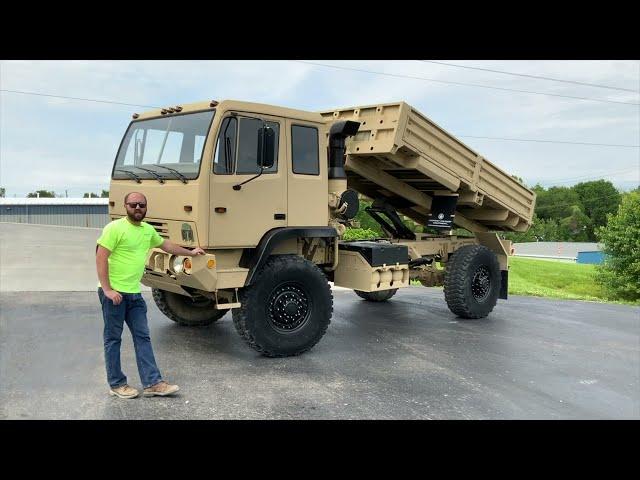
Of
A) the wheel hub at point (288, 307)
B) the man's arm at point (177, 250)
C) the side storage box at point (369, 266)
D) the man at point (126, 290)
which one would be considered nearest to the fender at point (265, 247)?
the wheel hub at point (288, 307)

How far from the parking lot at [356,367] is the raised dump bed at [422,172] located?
176 cm

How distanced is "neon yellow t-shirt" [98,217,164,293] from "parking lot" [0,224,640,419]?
40.0 inches

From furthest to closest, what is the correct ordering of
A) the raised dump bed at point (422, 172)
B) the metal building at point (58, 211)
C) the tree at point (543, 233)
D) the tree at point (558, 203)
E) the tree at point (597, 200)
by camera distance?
1. the tree at point (558, 203)
2. the tree at point (597, 200)
3. the tree at point (543, 233)
4. the metal building at point (58, 211)
5. the raised dump bed at point (422, 172)

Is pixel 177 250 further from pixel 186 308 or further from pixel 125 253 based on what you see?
pixel 186 308

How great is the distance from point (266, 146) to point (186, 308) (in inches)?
115

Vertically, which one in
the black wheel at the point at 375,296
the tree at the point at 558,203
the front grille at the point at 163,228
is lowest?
the black wheel at the point at 375,296

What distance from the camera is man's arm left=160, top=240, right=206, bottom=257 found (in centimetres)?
534

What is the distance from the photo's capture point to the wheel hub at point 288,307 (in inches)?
251

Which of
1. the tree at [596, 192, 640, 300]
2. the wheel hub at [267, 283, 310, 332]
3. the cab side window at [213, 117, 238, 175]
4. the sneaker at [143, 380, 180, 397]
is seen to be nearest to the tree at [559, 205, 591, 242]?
the tree at [596, 192, 640, 300]

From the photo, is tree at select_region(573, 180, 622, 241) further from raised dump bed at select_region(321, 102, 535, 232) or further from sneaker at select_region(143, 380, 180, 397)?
sneaker at select_region(143, 380, 180, 397)

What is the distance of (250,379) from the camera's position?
18.5 feet

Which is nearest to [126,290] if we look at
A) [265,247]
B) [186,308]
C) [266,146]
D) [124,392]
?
[124,392]

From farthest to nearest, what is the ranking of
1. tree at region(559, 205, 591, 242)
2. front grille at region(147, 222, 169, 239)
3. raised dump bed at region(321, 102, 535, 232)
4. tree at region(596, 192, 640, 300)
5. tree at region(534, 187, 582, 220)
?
tree at region(534, 187, 582, 220), tree at region(559, 205, 591, 242), tree at region(596, 192, 640, 300), raised dump bed at region(321, 102, 535, 232), front grille at region(147, 222, 169, 239)

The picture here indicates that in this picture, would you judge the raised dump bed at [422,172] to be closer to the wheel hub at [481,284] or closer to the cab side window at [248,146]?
the wheel hub at [481,284]
